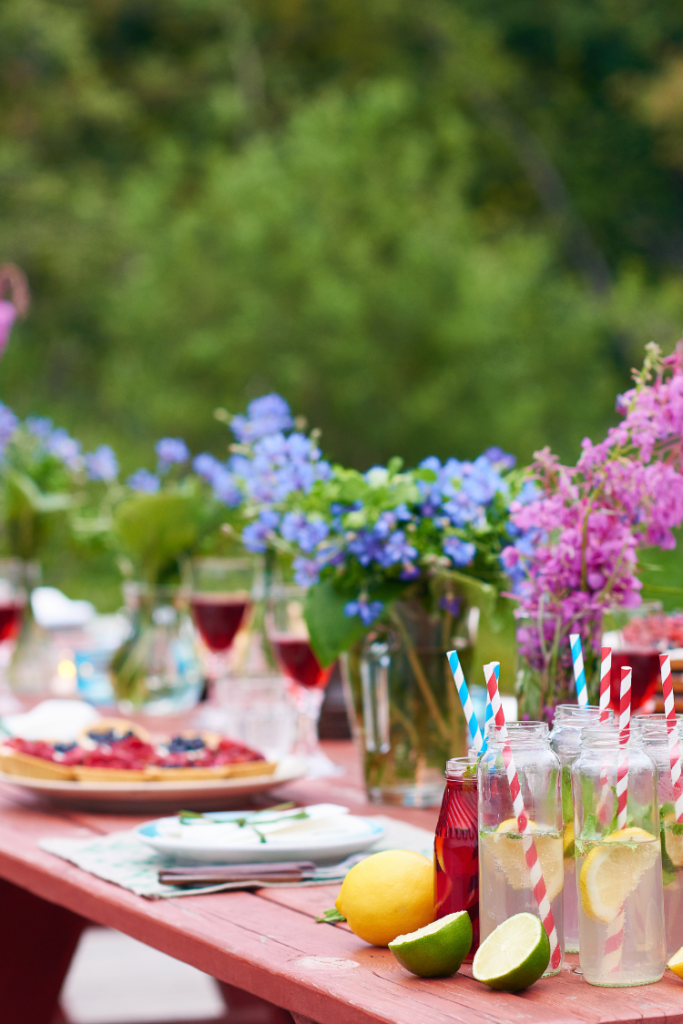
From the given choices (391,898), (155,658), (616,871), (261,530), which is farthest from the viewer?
(155,658)

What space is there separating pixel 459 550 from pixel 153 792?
0.43 meters

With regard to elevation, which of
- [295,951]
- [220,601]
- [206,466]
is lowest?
[295,951]

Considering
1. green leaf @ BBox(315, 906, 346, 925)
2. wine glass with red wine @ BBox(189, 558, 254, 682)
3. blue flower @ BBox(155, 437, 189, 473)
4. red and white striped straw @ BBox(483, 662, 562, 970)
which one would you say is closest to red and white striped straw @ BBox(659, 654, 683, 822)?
red and white striped straw @ BBox(483, 662, 562, 970)

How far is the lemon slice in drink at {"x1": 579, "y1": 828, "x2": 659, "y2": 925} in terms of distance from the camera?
905 millimetres

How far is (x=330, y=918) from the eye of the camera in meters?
1.10

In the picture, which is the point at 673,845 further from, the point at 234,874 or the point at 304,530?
the point at 304,530

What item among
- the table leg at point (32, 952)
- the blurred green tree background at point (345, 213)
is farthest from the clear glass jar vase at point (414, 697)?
the blurred green tree background at point (345, 213)

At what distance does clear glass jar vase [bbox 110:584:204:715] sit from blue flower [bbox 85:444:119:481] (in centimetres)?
36

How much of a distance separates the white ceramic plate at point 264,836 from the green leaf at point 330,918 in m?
0.14

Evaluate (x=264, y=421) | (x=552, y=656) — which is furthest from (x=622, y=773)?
(x=264, y=421)

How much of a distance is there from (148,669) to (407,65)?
1209cm

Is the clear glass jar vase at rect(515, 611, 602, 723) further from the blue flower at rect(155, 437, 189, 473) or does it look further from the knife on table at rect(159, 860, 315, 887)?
A: the blue flower at rect(155, 437, 189, 473)

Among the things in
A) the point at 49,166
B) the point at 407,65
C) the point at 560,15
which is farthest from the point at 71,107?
the point at 560,15

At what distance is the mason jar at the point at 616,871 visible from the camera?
907mm
